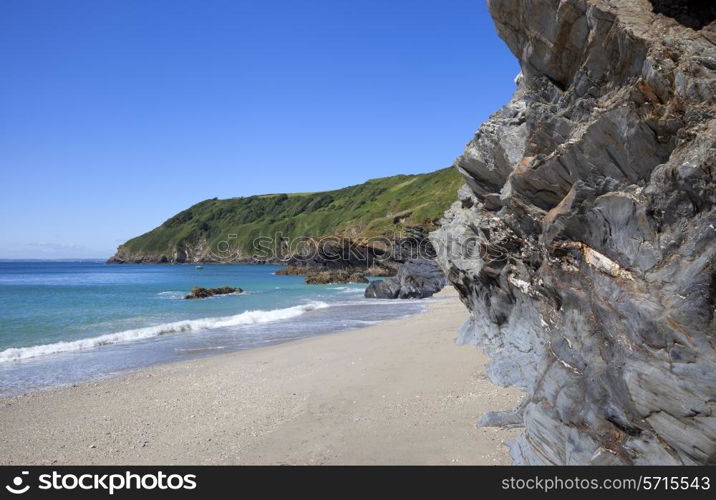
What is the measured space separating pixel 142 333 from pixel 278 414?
17.6 m

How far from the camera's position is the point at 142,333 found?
25.3 metres

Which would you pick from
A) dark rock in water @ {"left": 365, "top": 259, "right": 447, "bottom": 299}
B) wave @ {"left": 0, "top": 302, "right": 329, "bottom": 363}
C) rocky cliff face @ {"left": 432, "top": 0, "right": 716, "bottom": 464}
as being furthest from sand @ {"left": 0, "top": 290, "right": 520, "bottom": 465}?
dark rock in water @ {"left": 365, "top": 259, "right": 447, "bottom": 299}

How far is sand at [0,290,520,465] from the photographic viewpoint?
8.45 metres

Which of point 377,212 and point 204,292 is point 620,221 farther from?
point 377,212

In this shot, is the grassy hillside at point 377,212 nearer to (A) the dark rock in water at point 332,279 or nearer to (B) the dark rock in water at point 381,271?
(B) the dark rock in water at point 381,271

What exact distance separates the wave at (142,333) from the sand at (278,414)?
746cm

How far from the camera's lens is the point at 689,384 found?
526 cm

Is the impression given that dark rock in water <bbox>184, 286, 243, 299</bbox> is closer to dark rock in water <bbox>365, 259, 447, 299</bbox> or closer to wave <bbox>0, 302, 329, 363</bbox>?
dark rock in water <bbox>365, 259, 447, 299</bbox>

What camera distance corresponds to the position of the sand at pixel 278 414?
27.7 feet

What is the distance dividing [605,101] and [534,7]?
233 cm

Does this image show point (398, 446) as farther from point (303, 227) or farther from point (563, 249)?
point (303, 227)

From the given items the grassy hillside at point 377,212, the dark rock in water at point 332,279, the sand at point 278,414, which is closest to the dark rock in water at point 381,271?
the grassy hillside at point 377,212

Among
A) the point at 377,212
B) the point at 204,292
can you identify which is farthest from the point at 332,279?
the point at 377,212

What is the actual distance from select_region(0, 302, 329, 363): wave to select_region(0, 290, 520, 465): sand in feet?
24.5
